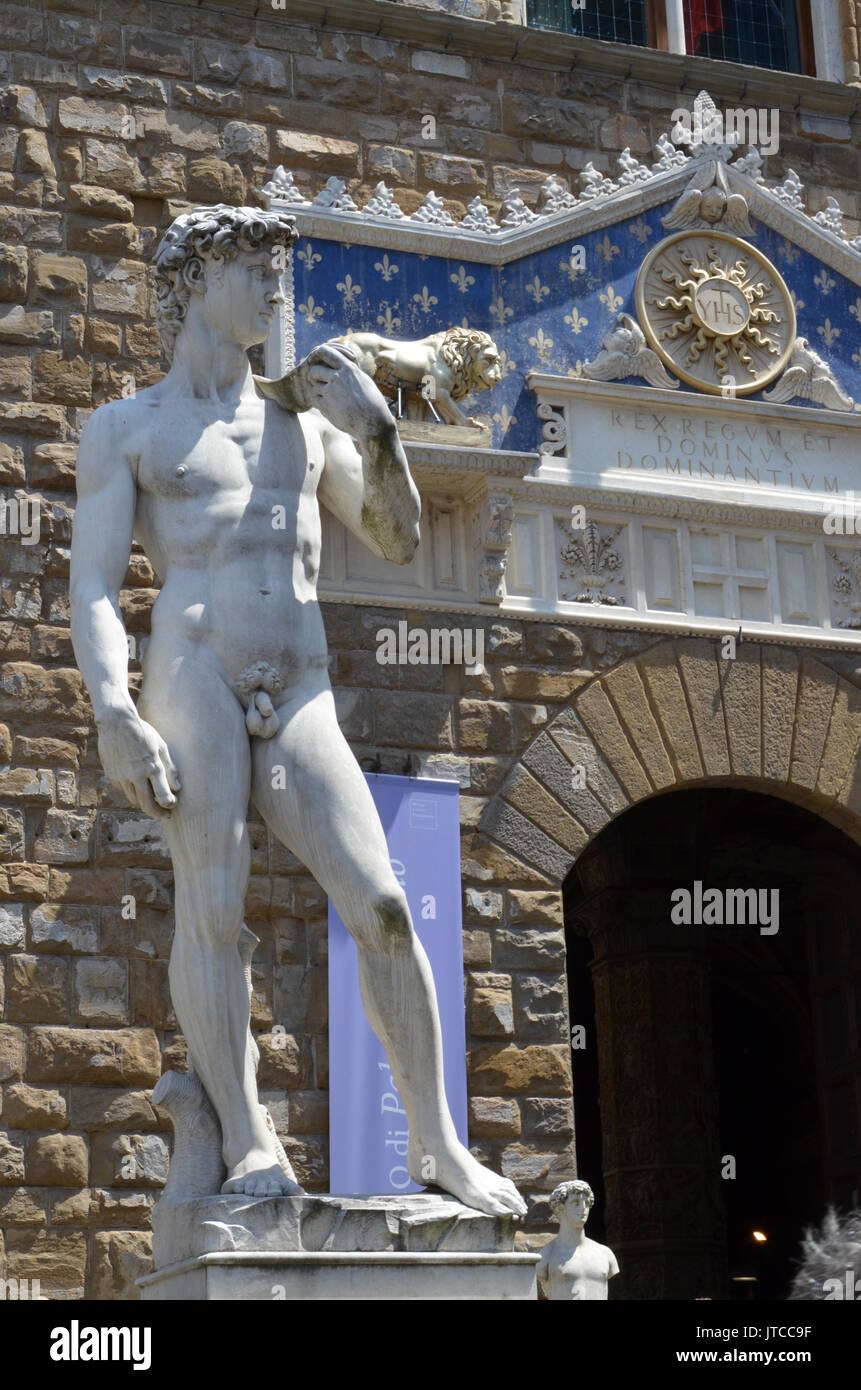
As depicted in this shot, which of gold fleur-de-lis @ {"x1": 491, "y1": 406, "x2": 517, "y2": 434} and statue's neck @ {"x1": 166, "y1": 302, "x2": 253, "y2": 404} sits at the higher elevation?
gold fleur-de-lis @ {"x1": 491, "y1": 406, "x2": 517, "y2": 434}

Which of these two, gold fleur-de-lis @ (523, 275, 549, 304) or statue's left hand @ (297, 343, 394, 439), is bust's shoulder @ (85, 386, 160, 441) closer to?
statue's left hand @ (297, 343, 394, 439)

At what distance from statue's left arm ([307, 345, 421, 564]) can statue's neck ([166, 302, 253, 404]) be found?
309mm

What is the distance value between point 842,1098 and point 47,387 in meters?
6.09

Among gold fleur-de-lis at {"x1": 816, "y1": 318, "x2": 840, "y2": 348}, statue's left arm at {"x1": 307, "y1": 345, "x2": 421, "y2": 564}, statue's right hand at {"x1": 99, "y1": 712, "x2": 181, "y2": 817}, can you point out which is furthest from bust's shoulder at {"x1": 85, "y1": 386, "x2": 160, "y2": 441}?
gold fleur-de-lis at {"x1": 816, "y1": 318, "x2": 840, "y2": 348}

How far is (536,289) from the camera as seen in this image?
1122cm

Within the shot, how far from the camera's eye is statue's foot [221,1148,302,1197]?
6.14 meters

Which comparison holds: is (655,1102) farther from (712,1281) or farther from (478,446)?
(478,446)

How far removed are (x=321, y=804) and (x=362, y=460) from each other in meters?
1.17

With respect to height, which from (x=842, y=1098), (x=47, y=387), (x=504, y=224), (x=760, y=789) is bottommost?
(x=842, y=1098)

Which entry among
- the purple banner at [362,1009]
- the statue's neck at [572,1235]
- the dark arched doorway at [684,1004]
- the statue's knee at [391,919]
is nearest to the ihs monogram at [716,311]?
the purple banner at [362,1009]

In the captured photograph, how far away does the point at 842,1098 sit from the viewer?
12.9m

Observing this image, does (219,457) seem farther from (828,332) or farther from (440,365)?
(828,332)

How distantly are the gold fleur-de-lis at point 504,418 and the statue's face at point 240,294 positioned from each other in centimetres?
392
